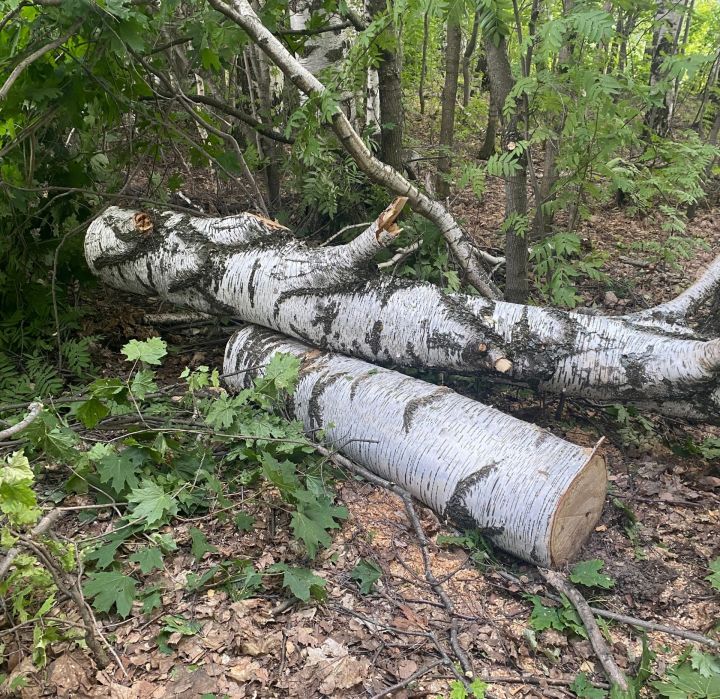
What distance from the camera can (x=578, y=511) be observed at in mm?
2707

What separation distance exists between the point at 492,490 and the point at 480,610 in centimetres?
54

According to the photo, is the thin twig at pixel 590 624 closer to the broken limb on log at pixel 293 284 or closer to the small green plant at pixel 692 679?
the small green plant at pixel 692 679

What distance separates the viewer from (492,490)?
2732 mm

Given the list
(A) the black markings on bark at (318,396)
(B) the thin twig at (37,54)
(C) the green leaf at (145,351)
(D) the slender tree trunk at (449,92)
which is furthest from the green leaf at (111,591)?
(D) the slender tree trunk at (449,92)

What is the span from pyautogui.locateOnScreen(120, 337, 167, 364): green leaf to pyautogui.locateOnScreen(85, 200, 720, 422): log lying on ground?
3.63 feet

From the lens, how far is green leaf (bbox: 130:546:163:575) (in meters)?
2.31

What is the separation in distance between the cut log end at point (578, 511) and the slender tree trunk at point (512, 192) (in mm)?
1946

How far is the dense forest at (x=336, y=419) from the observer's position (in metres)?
2.19

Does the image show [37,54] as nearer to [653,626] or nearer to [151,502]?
[151,502]

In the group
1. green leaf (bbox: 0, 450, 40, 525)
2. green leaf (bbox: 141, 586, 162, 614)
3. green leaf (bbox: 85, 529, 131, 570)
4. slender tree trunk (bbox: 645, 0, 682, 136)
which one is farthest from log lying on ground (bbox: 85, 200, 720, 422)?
slender tree trunk (bbox: 645, 0, 682, 136)

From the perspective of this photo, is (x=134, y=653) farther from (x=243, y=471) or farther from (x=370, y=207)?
(x=370, y=207)

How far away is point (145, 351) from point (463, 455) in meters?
1.65

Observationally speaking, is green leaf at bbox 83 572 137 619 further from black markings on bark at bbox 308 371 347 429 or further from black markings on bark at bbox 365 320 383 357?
black markings on bark at bbox 365 320 383 357

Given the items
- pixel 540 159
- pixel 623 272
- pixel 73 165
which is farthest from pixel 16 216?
pixel 540 159
